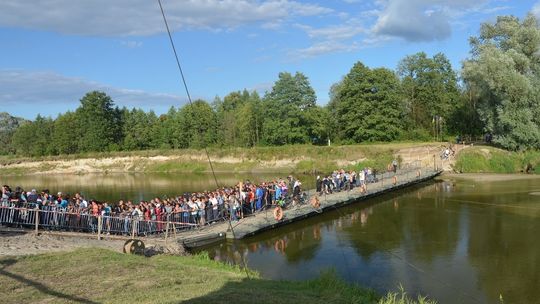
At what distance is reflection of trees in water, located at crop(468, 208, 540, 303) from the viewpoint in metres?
15.6

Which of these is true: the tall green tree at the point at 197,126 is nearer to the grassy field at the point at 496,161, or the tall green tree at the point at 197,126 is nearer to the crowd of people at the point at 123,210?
the grassy field at the point at 496,161

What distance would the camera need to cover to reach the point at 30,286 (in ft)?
38.8

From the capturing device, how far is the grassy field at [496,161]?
5112 centimetres

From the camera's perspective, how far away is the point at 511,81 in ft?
171

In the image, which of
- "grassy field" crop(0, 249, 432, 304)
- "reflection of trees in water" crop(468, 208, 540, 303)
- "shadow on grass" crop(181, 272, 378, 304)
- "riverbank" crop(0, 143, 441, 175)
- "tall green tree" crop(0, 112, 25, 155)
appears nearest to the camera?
"shadow on grass" crop(181, 272, 378, 304)

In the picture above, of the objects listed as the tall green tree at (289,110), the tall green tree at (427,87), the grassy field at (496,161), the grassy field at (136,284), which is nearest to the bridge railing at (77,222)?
the grassy field at (136,284)

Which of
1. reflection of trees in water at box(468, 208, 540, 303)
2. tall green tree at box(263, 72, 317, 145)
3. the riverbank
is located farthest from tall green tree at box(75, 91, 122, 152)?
reflection of trees in water at box(468, 208, 540, 303)

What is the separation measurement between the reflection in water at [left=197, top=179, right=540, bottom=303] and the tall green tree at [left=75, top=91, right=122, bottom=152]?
80779 mm

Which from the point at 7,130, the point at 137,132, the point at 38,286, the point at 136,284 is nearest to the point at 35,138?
the point at 137,132

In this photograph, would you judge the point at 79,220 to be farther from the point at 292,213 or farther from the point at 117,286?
the point at 292,213

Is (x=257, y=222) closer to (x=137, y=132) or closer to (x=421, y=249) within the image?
(x=421, y=249)

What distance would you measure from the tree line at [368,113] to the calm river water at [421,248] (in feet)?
49.1

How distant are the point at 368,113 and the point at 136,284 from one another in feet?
216

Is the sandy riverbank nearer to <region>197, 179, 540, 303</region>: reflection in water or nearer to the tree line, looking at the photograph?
<region>197, 179, 540, 303</region>: reflection in water
